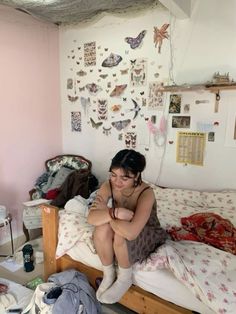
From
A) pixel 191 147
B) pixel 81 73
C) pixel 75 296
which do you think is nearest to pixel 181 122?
pixel 191 147

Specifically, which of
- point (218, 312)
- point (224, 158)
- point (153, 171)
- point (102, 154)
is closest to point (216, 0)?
point (224, 158)

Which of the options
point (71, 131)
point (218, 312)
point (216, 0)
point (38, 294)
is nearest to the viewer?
point (218, 312)

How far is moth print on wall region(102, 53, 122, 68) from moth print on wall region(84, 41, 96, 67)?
0.53ft

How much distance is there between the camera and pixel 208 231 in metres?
1.86

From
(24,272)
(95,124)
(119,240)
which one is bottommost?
(24,272)

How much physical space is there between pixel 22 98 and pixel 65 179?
3.22ft

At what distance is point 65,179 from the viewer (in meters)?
2.86

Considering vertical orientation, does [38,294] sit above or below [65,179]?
below

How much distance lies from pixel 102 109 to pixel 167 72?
0.84 metres

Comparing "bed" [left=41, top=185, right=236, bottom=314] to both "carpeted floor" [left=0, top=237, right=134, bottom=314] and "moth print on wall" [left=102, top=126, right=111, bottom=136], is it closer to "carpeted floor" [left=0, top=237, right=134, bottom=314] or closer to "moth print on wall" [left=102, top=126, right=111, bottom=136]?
"carpeted floor" [left=0, top=237, right=134, bottom=314]

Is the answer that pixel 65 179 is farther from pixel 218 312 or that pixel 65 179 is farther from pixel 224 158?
pixel 218 312

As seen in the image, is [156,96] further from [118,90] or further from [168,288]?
[168,288]

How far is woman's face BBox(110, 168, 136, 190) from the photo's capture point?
147 cm

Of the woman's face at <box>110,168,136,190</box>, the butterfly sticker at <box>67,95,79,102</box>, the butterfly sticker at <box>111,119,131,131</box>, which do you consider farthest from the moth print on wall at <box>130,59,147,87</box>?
the woman's face at <box>110,168,136,190</box>
